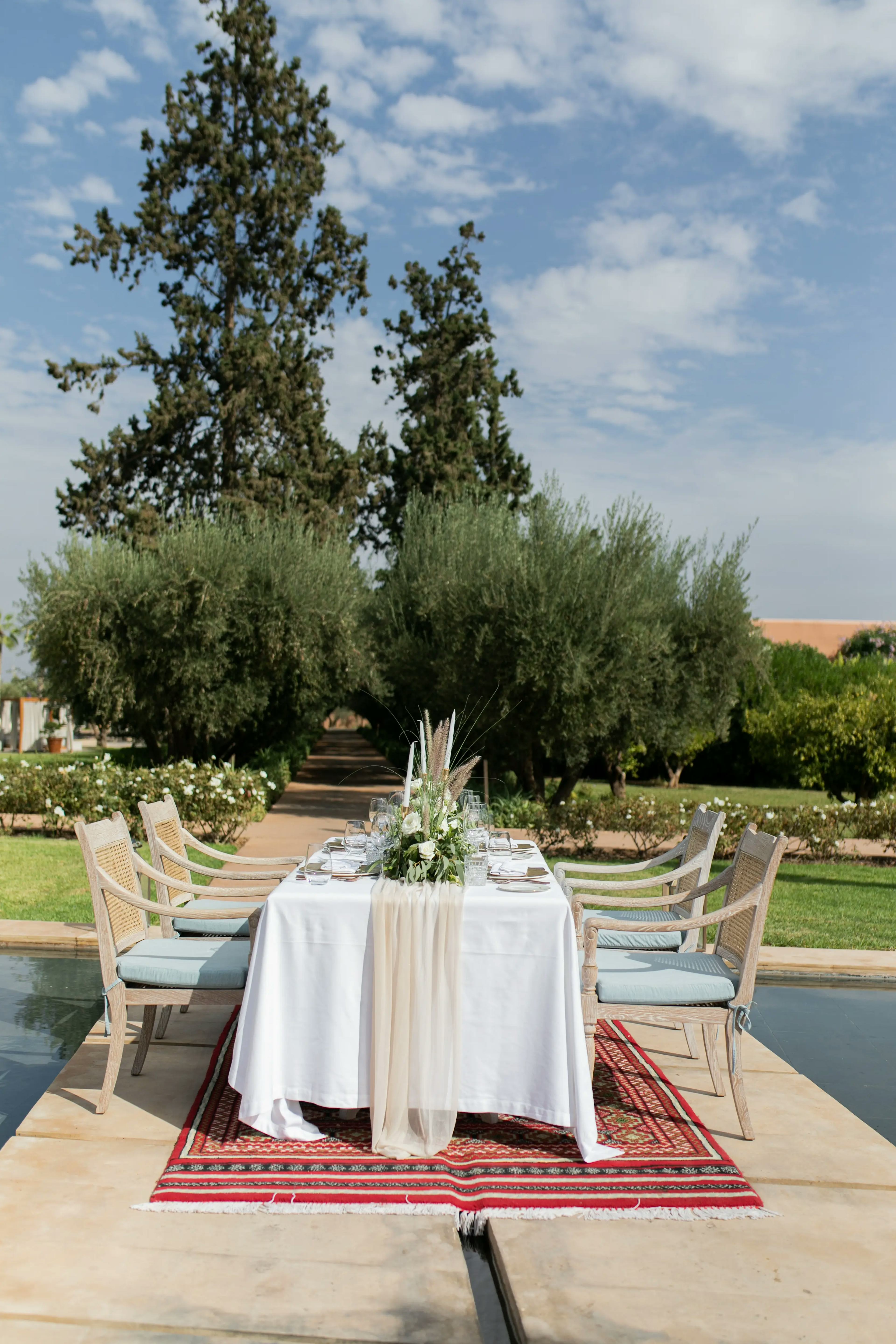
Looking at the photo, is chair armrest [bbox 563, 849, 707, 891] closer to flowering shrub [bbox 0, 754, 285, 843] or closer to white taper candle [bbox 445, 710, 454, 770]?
white taper candle [bbox 445, 710, 454, 770]

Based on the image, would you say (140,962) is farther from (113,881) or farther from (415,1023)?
(415,1023)

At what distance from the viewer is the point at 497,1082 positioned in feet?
10.9

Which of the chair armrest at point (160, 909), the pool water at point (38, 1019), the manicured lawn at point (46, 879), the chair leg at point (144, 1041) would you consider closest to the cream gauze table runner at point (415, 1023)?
the chair armrest at point (160, 909)

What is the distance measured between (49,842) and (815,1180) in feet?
29.1

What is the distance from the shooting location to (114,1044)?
3605 millimetres

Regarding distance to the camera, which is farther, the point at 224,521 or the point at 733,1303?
the point at 224,521

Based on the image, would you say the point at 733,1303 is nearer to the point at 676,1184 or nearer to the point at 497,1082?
the point at 676,1184

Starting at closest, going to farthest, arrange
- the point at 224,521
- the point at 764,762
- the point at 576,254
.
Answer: the point at 576,254 < the point at 224,521 < the point at 764,762

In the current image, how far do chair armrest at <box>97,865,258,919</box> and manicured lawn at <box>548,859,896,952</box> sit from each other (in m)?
2.42

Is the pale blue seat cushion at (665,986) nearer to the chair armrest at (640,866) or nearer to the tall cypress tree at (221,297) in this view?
the chair armrest at (640,866)

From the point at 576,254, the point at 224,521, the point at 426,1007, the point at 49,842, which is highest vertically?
the point at 576,254

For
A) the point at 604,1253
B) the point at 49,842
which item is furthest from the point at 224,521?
the point at 604,1253

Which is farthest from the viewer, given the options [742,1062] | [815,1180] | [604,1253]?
[742,1062]

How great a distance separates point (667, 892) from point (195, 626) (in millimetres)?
10827
